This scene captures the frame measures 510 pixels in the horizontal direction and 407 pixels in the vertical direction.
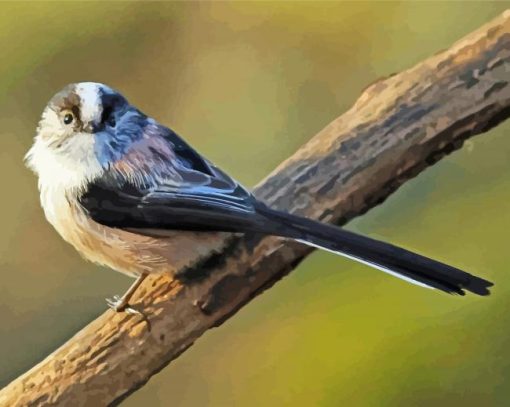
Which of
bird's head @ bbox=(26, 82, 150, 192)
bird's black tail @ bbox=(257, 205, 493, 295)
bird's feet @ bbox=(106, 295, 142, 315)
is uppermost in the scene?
bird's head @ bbox=(26, 82, 150, 192)

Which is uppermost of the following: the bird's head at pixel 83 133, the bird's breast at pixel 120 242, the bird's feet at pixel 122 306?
the bird's head at pixel 83 133

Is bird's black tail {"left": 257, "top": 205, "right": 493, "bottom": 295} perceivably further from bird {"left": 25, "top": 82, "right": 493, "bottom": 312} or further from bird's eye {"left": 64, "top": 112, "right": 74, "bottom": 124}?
bird's eye {"left": 64, "top": 112, "right": 74, "bottom": 124}

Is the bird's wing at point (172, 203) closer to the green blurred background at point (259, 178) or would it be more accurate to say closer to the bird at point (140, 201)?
the bird at point (140, 201)

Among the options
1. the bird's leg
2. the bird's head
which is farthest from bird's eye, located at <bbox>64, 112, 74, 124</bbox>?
the bird's leg

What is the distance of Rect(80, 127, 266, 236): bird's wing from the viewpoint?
0.67 m

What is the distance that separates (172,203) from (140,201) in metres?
0.03

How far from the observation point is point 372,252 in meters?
0.66

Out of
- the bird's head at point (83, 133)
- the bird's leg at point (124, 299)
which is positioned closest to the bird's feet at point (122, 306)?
the bird's leg at point (124, 299)

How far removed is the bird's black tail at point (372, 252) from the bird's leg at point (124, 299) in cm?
17

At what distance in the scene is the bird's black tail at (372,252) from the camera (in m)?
0.66

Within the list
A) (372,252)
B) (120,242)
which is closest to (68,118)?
(120,242)

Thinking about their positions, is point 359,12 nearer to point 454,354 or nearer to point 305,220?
point 305,220

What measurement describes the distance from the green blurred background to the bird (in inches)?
2.4

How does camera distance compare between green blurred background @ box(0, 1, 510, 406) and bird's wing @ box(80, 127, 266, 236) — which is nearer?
bird's wing @ box(80, 127, 266, 236)
